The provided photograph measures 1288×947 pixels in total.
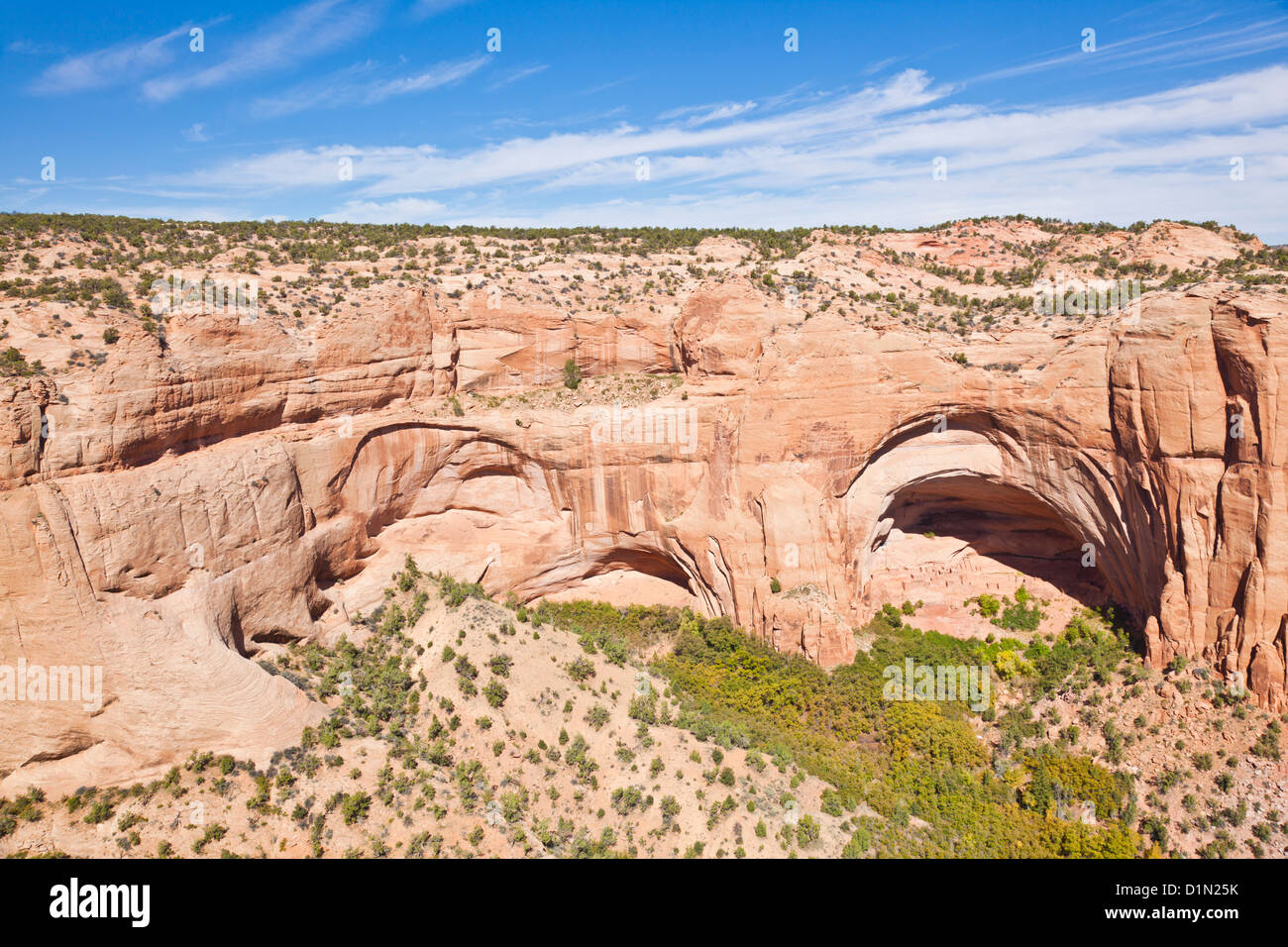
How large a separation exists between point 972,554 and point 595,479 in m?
16.1

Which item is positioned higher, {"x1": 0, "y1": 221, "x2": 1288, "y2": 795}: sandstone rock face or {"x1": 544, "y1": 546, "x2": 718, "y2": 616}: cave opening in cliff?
{"x1": 0, "y1": 221, "x2": 1288, "y2": 795}: sandstone rock face

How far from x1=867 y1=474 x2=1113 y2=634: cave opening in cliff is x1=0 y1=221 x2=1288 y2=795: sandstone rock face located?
0.18 metres

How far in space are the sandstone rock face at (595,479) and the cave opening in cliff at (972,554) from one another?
18 centimetres

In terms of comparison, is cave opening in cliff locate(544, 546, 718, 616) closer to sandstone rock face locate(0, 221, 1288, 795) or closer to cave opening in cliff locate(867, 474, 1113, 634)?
sandstone rock face locate(0, 221, 1288, 795)

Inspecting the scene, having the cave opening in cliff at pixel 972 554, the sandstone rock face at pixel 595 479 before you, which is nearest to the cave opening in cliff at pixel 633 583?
the sandstone rock face at pixel 595 479

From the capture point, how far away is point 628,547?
2612 cm

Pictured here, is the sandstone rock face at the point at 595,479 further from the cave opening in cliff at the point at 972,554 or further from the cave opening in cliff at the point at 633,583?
the cave opening in cliff at the point at 633,583

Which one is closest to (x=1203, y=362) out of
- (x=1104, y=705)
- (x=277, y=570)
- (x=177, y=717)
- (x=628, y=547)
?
(x=1104, y=705)

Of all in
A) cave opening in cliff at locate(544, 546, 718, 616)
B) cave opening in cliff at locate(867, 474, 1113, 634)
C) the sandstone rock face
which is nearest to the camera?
the sandstone rock face

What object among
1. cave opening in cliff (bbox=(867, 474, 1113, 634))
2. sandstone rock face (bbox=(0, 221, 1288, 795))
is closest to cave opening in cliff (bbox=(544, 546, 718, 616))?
sandstone rock face (bbox=(0, 221, 1288, 795))

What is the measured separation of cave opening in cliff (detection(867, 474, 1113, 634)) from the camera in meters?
25.8

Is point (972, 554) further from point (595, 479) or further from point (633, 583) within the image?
point (595, 479)

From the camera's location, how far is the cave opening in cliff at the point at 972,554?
25.8 meters
